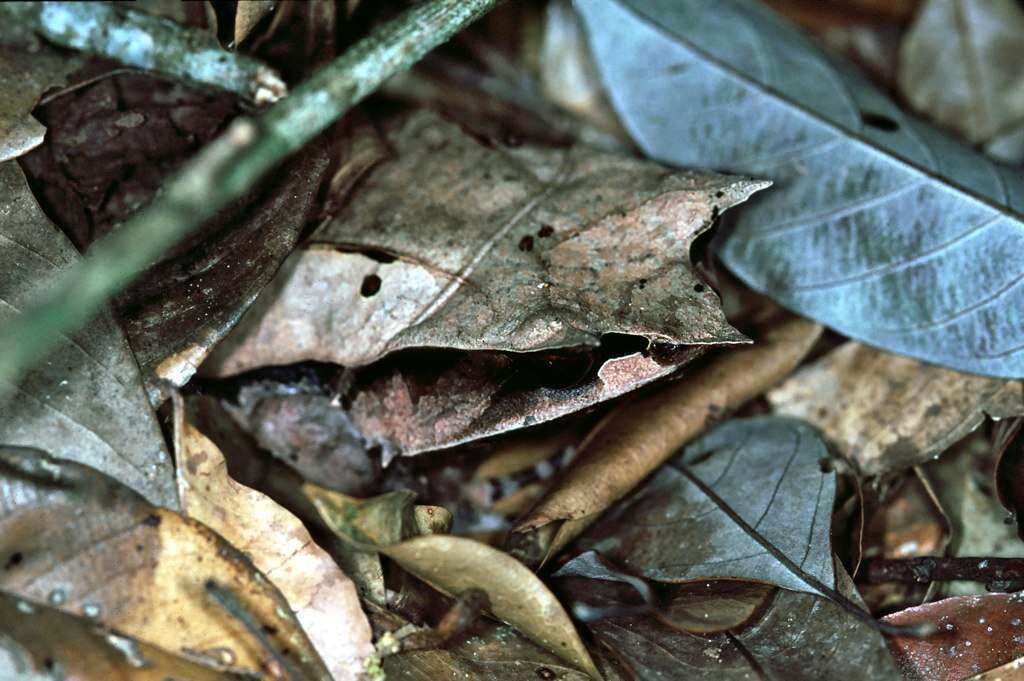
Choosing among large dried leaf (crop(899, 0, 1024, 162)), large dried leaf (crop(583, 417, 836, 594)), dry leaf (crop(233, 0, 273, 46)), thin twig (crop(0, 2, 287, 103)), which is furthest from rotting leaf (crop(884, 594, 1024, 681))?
dry leaf (crop(233, 0, 273, 46))

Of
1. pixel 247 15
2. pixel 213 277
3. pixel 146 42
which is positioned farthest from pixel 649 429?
pixel 146 42

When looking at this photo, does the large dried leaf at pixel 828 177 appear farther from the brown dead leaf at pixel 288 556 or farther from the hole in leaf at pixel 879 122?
the brown dead leaf at pixel 288 556

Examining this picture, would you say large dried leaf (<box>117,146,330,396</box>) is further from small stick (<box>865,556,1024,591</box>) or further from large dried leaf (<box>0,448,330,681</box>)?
small stick (<box>865,556,1024,591</box>)

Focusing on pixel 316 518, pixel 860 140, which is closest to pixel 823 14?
pixel 860 140

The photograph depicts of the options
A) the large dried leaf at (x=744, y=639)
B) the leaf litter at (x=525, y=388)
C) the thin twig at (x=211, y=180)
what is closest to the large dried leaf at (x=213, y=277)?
the leaf litter at (x=525, y=388)

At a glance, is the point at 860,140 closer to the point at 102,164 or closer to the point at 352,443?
the point at 352,443

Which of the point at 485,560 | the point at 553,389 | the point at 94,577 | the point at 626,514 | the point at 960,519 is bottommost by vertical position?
the point at 960,519
